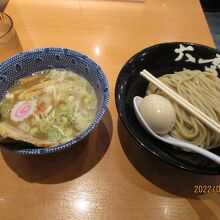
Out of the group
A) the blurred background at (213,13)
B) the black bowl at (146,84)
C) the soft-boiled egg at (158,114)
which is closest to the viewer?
the black bowl at (146,84)

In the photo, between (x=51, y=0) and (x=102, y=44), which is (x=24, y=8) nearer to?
(x=51, y=0)

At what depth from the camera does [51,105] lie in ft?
2.94

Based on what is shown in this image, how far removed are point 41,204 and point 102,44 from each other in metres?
0.81

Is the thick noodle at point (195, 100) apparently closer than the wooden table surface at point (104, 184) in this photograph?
No

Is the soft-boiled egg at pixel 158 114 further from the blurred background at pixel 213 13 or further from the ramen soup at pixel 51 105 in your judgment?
the blurred background at pixel 213 13

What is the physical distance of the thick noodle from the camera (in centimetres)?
86

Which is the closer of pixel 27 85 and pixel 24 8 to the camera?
pixel 27 85

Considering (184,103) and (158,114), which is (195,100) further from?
(158,114)

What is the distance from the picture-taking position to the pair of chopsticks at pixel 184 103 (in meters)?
0.85

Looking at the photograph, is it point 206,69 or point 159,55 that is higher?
point 159,55

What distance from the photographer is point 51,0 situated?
1.47 metres

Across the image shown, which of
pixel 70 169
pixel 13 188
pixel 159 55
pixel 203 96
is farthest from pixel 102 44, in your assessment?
pixel 13 188
